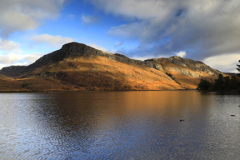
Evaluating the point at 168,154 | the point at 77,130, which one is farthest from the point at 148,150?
the point at 77,130

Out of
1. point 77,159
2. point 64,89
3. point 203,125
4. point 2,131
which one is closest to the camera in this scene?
point 77,159

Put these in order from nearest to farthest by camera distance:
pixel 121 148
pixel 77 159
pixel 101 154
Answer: pixel 77 159
pixel 101 154
pixel 121 148

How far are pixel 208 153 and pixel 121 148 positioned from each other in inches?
397

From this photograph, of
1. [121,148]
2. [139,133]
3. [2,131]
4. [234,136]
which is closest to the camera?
[121,148]

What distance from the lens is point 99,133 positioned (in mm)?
26047

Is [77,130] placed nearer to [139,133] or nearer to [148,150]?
[139,133]

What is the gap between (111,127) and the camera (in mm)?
29469

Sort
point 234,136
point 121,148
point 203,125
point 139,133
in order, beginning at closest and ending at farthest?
1. point 121,148
2. point 234,136
3. point 139,133
4. point 203,125

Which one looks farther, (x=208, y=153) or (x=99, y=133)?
(x=99, y=133)

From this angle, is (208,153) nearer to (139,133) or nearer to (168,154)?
(168,154)

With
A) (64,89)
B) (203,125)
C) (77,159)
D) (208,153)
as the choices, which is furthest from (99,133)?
(64,89)

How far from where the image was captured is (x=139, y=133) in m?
25.9

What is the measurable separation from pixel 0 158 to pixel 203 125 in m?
31.9

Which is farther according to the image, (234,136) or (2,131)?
(2,131)
